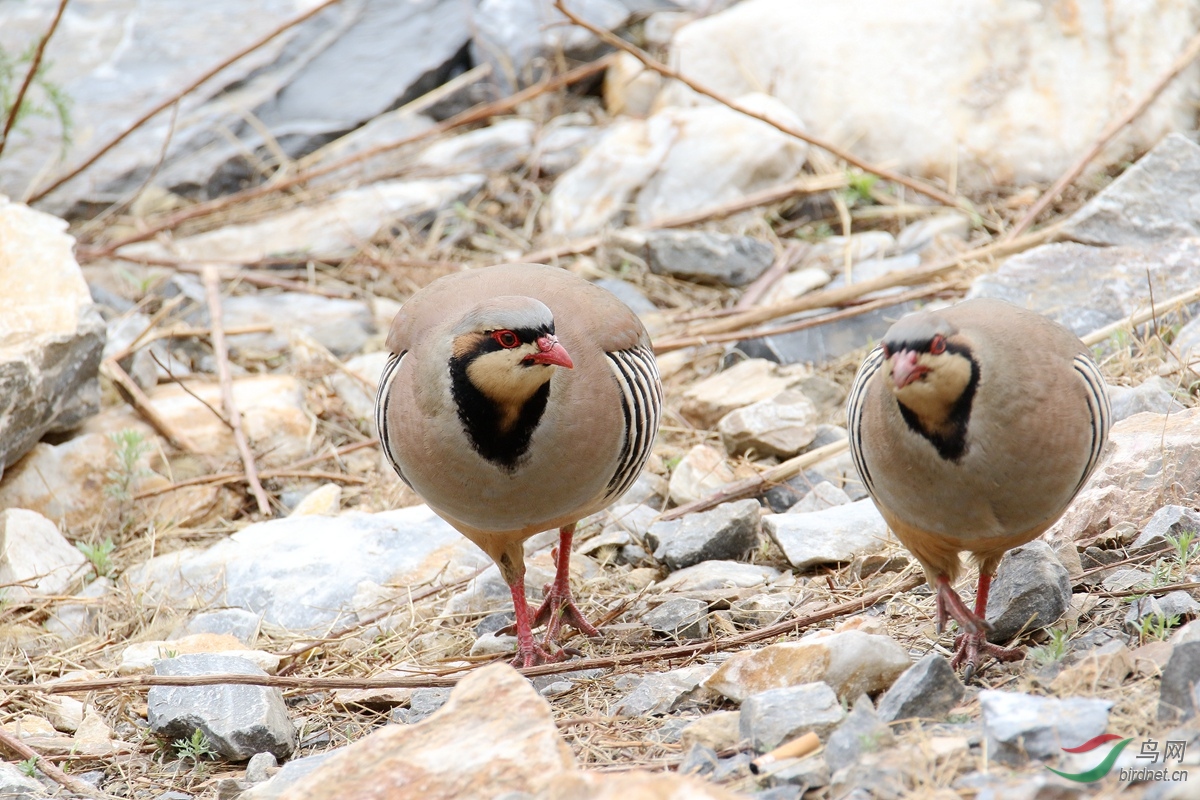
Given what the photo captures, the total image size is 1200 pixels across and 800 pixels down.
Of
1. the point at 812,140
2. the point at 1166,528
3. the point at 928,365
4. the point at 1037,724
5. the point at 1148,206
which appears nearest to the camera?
the point at 1037,724

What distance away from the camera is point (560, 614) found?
4.07 m

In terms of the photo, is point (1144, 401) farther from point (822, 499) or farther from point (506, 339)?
point (506, 339)

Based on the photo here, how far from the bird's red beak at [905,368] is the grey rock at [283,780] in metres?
1.54

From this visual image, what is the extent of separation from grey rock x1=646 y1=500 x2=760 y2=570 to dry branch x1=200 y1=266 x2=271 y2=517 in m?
1.79

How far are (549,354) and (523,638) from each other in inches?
44.0

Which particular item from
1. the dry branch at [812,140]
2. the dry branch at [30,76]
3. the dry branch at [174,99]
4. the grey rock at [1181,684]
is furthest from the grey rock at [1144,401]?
the dry branch at [30,76]

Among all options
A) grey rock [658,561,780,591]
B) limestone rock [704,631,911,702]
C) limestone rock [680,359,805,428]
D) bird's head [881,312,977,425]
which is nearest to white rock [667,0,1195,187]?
limestone rock [680,359,805,428]

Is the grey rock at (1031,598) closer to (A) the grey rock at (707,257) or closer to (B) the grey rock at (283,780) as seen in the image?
(B) the grey rock at (283,780)

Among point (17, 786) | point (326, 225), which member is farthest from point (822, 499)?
point (326, 225)

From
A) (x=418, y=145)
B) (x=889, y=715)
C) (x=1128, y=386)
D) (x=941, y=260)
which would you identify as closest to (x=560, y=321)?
(x=889, y=715)

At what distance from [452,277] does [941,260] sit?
9.40 feet

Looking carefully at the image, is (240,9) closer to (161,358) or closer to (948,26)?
(161,358)

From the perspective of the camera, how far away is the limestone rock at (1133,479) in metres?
3.74

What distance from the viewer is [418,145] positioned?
27.8ft
